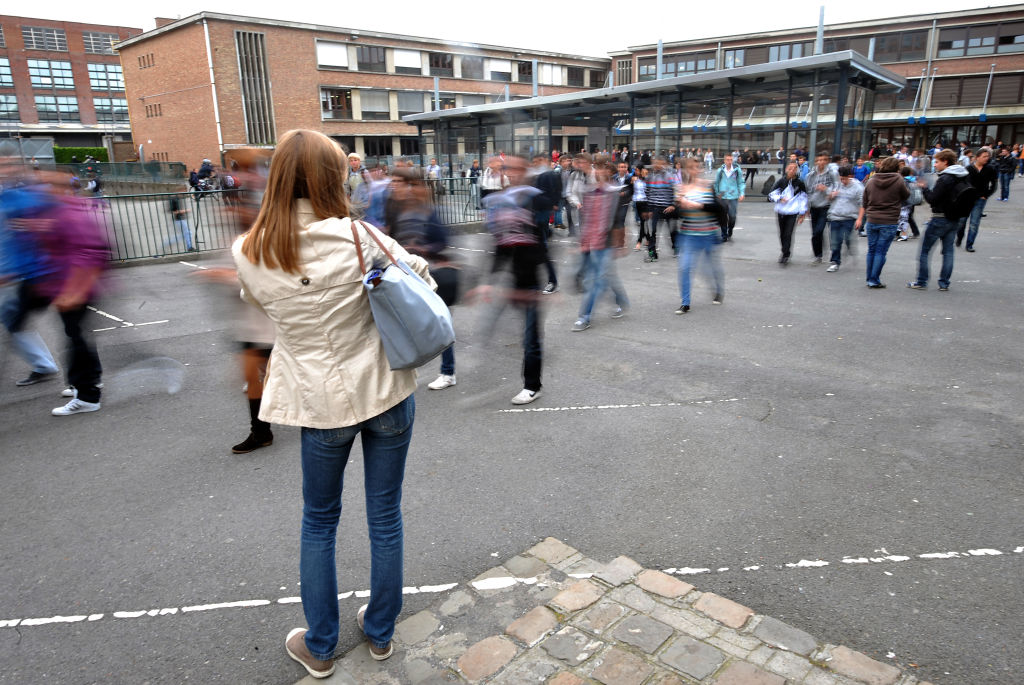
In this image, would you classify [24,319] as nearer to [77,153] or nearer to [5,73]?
[77,153]

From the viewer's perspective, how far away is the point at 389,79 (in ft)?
183

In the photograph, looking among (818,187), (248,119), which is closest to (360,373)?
(818,187)

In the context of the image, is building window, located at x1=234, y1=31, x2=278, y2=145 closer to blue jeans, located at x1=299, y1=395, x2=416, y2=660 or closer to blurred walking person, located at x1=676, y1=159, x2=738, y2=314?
blurred walking person, located at x1=676, y1=159, x2=738, y2=314

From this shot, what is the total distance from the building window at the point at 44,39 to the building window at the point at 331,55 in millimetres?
45939

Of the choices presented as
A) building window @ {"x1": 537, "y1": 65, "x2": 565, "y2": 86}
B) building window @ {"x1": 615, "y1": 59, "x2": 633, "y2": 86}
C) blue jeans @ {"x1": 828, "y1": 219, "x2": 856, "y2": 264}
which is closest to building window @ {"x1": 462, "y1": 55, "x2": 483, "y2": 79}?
building window @ {"x1": 537, "y1": 65, "x2": 565, "y2": 86}

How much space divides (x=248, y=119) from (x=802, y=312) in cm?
4952

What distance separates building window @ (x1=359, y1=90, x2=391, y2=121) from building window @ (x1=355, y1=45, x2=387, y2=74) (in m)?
1.88

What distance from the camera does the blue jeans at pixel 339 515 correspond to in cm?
248

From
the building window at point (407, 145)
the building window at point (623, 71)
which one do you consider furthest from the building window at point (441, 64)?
the building window at point (623, 71)

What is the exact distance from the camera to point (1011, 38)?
5069cm

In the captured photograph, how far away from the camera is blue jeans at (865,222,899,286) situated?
9.65 meters

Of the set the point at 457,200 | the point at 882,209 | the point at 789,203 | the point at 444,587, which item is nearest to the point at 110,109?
the point at 457,200

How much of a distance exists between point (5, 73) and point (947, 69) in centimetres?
9098

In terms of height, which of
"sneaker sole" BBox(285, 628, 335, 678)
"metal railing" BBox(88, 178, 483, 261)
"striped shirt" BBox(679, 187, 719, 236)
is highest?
"striped shirt" BBox(679, 187, 719, 236)
